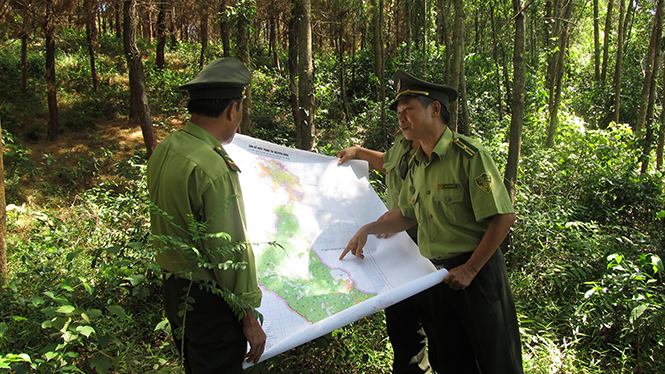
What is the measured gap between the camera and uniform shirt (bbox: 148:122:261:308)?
1.60 meters

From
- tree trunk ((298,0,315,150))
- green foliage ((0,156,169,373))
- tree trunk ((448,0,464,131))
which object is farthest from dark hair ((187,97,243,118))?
tree trunk ((448,0,464,131))

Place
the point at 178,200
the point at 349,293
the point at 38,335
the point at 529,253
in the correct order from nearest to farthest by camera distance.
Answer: the point at 178,200 → the point at 349,293 → the point at 38,335 → the point at 529,253

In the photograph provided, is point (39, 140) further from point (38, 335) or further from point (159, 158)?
point (159, 158)

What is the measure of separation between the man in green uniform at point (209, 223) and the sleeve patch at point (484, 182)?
1153 millimetres

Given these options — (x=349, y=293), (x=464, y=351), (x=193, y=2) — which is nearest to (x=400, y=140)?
(x=349, y=293)

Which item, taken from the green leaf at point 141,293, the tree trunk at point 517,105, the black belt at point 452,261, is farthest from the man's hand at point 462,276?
the tree trunk at point 517,105

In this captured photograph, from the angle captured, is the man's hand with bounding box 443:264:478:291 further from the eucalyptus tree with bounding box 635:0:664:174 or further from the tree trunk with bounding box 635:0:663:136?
the tree trunk with bounding box 635:0:663:136

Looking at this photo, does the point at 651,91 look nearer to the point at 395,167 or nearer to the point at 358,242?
the point at 395,167

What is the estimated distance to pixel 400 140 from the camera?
2867 mm

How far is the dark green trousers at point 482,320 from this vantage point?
2.05m

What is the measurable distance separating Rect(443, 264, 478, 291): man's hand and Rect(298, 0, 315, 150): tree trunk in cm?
319

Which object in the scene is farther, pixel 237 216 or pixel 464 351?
pixel 464 351

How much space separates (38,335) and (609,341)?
428cm

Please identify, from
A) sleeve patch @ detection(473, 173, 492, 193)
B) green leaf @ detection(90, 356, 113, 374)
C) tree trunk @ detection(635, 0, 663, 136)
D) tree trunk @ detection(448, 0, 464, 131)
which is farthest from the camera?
tree trunk @ detection(448, 0, 464, 131)
